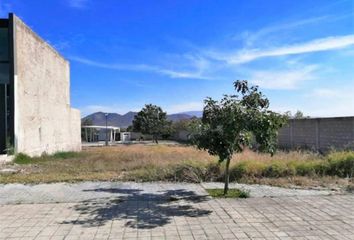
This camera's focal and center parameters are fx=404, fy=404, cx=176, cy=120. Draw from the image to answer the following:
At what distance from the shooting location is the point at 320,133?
2630 centimetres

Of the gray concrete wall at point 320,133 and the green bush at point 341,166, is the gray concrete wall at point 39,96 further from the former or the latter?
the green bush at point 341,166

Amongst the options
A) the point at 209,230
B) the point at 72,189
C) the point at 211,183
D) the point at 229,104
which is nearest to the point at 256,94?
the point at 229,104

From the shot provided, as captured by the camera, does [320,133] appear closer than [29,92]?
No

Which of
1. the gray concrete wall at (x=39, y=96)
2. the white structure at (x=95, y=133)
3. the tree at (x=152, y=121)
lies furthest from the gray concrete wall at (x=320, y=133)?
the white structure at (x=95, y=133)

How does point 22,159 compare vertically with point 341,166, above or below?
below

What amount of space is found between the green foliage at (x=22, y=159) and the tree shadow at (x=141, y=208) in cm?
1220

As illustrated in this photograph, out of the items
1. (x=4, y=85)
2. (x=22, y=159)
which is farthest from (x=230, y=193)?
(x=4, y=85)

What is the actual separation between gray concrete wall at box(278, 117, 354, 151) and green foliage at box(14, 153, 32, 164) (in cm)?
1416

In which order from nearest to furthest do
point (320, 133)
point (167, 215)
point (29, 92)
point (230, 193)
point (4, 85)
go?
1. point (167, 215)
2. point (230, 193)
3. point (4, 85)
4. point (29, 92)
5. point (320, 133)

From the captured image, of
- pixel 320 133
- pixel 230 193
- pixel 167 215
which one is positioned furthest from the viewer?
pixel 320 133

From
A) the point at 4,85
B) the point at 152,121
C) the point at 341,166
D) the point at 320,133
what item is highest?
the point at 4,85

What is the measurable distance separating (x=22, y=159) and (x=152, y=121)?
56.4m

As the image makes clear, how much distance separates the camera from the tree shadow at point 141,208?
7051mm

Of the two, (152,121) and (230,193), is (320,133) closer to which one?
(230,193)
